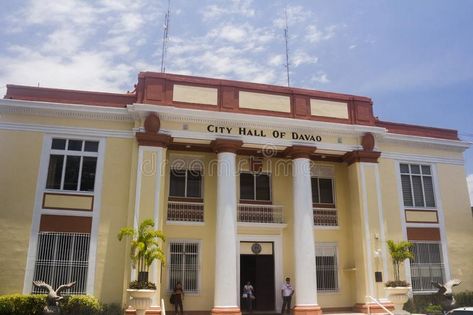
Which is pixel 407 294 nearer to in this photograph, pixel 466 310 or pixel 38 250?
pixel 466 310

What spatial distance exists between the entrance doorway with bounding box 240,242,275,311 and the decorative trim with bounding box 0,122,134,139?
23.9 feet

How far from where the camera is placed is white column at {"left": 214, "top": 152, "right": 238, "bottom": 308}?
17.2 meters

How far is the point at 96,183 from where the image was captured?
1789 centimetres

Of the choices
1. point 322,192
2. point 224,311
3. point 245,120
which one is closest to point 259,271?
point 224,311

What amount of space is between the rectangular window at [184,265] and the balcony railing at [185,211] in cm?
104

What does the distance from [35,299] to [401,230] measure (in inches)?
625

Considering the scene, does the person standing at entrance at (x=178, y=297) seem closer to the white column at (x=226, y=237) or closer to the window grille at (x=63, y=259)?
Answer: the white column at (x=226, y=237)

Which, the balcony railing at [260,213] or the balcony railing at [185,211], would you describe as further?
the balcony railing at [260,213]

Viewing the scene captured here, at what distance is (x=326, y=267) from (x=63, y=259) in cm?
1156

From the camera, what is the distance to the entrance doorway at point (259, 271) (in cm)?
1983

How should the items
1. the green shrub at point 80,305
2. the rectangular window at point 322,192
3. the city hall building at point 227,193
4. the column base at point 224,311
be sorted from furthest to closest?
the rectangular window at point 322,192, the city hall building at point 227,193, the column base at point 224,311, the green shrub at point 80,305

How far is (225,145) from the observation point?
18.7 meters

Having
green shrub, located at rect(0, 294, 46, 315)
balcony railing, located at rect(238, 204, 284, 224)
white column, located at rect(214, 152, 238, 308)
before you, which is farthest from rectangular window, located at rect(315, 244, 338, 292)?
green shrub, located at rect(0, 294, 46, 315)

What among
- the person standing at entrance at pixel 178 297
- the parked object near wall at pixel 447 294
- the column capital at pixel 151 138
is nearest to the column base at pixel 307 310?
the person standing at entrance at pixel 178 297
